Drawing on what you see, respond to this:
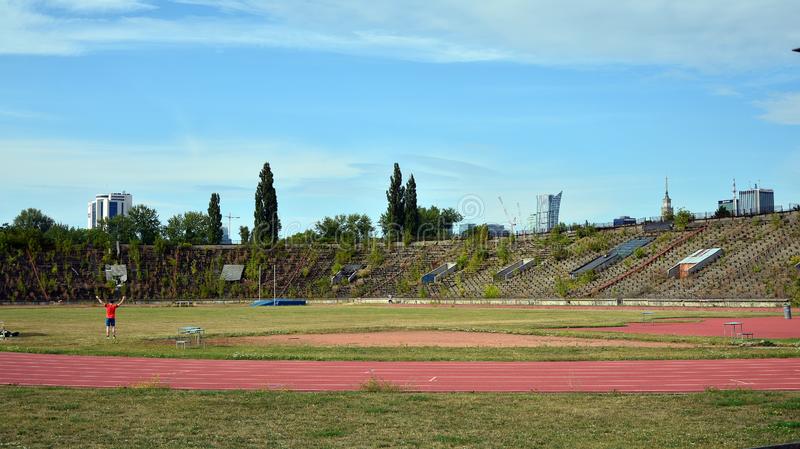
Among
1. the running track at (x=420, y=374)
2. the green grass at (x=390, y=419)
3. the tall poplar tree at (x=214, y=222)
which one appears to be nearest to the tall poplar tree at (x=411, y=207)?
the tall poplar tree at (x=214, y=222)

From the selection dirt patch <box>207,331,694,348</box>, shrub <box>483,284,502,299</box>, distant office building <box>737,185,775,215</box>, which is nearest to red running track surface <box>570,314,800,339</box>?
dirt patch <box>207,331,694,348</box>

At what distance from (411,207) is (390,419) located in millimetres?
115057

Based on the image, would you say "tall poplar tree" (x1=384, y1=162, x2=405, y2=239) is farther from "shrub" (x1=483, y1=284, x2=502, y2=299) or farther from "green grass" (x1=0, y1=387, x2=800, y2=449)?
"green grass" (x1=0, y1=387, x2=800, y2=449)

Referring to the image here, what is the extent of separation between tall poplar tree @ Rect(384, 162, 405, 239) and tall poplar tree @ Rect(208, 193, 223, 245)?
85.1ft

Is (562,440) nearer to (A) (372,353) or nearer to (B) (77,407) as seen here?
(B) (77,407)

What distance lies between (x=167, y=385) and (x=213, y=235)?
112412 mm

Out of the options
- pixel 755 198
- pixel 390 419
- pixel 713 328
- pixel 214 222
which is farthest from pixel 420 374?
pixel 755 198

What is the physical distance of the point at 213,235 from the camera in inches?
5177

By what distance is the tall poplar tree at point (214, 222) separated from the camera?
13138 cm

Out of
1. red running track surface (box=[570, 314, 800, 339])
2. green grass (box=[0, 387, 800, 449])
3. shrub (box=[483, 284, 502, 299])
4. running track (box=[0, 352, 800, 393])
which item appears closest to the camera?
green grass (box=[0, 387, 800, 449])

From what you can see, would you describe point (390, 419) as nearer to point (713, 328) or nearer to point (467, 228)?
point (713, 328)

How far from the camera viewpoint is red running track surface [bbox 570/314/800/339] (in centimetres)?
3900

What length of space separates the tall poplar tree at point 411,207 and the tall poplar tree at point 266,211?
763 inches

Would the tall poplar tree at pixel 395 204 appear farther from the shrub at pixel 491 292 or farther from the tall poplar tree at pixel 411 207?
the shrub at pixel 491 292
